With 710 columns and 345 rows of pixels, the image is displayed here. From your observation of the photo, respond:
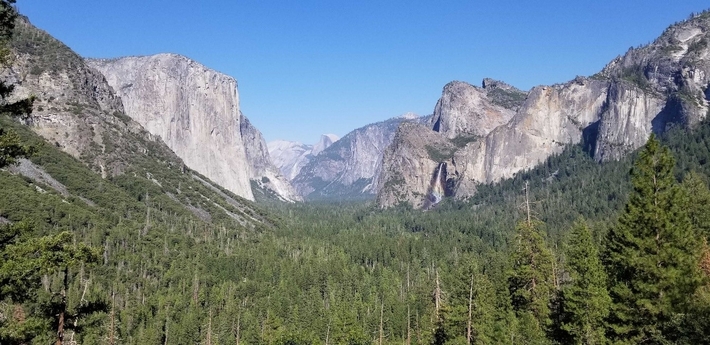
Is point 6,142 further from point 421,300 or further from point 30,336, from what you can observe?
point 421,300

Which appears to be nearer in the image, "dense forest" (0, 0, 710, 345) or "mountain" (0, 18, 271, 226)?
"dense forest" (0, 0, 710, 345)

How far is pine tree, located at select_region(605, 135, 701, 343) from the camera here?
2816 cm

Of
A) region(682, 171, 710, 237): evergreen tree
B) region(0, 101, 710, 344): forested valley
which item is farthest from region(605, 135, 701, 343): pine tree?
region(682, 171, 710, 237): evergreen tree

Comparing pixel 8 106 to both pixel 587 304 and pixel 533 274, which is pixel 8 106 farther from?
pixel 533 274

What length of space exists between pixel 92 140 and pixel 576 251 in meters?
201

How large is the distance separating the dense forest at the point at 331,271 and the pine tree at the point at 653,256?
0.10 meters

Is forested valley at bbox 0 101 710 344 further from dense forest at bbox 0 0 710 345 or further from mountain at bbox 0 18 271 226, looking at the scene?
mountain at bbox 0 18 271 226

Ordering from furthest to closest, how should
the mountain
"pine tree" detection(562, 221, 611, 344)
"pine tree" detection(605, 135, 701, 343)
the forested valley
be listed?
1. the mountain
2. "pine tree" detection(562, 221, 611, 344)
3. "pine tree" detection(605, 135, 701, 343)
4. the forested valley

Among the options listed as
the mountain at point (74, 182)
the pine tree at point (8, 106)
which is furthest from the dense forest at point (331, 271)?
the mountain at point (74, 182)

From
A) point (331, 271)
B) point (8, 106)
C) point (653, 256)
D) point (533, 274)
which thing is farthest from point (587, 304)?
point (331, 271)

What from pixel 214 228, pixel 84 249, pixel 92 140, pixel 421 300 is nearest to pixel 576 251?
pixel 84 249

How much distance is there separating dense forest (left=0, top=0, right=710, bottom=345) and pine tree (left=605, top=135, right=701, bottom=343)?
103 millimetres

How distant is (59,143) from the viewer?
609 feet

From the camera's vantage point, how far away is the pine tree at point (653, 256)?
28.2 meters
